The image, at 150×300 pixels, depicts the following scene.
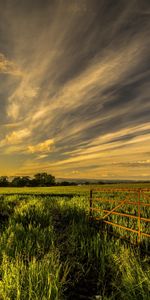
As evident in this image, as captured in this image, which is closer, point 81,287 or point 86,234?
point 81,287

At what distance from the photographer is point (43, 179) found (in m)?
88.8

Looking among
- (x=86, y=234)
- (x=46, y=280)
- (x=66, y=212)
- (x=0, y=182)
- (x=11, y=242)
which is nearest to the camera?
(x=46, y=280)

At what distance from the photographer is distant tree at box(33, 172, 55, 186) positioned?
285ft

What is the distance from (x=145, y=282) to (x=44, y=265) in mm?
1731

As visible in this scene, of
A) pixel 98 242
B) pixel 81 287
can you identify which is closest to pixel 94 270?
pixel 81 287

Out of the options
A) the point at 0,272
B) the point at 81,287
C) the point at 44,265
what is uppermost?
the point at 44,265

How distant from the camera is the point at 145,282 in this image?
14.6 feet

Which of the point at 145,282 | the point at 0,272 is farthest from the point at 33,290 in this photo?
the point at 145,282

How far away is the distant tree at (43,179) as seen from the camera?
86806 millimetres

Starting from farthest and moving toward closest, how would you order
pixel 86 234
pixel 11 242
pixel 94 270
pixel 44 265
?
pixel 86 234
pixel 11 242
pixel 94 270
pixel 44 265

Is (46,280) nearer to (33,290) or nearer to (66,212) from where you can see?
(33,290)

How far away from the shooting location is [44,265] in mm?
4750

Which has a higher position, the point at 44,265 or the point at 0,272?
the point at 44,265

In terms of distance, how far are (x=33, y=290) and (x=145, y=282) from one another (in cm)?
183
